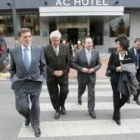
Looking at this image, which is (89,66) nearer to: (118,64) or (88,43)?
(88,43)

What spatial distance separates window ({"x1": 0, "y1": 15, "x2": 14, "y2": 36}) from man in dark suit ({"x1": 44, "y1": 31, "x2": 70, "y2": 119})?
61.9 feet

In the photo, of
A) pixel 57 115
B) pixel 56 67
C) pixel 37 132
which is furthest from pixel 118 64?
pixel 37 132

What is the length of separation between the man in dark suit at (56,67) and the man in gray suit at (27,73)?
69 cm

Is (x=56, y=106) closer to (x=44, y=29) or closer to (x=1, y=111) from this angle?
(x=1, y=111)

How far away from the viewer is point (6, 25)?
76.2 feet

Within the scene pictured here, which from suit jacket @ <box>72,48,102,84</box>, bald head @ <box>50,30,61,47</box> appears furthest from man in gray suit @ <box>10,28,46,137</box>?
suit jacket @ <box>72,48,102,84</box>

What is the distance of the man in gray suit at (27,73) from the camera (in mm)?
4305

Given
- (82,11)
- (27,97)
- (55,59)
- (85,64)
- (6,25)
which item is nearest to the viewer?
(27,97)

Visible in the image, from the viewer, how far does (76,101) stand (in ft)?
22.4

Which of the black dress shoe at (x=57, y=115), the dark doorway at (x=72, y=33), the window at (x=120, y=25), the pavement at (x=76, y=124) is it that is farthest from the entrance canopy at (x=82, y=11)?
the black dress shoe at (x=57, y=115)

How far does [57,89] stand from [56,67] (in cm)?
54

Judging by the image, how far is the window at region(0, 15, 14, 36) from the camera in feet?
76.0

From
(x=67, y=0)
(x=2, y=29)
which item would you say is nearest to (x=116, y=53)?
(x=67, y=0)

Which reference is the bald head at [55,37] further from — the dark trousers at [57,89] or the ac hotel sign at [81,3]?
the ac hotel sign at [81,3]
